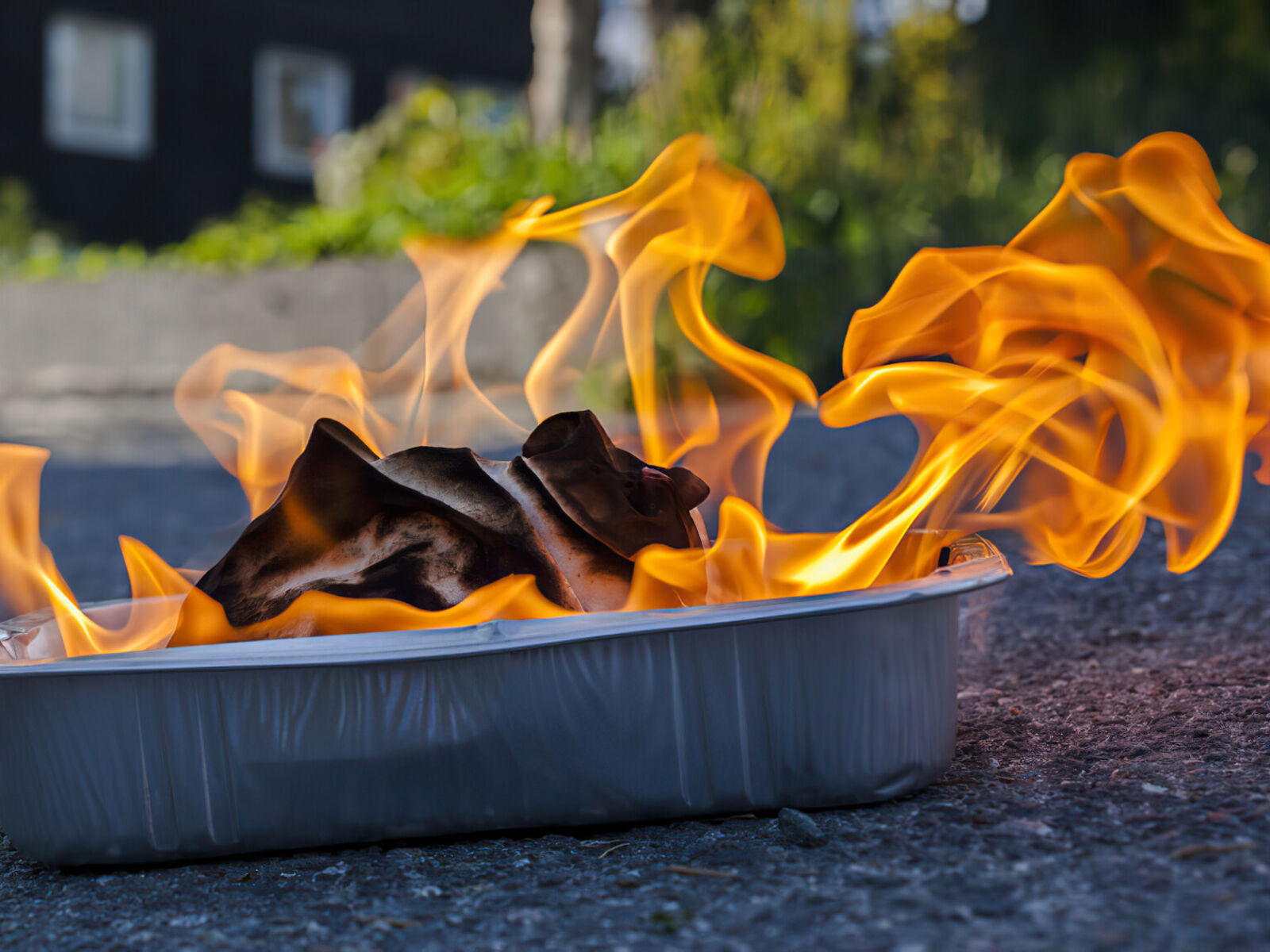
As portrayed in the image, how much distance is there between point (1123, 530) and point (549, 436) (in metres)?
0.84

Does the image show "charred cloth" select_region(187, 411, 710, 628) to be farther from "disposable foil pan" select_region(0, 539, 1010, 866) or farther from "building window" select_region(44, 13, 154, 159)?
"building window" select_region(44, 13, 154, 159)

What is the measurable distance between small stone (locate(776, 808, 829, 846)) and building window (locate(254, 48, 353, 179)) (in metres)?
12.2

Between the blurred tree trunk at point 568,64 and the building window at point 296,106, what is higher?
the building window at point 296,106

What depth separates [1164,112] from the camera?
6.91m

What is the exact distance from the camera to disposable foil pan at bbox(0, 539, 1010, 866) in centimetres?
128

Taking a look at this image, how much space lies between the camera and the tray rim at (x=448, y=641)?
125cm

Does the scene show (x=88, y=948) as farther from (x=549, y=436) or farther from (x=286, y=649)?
(x=549, y=436)

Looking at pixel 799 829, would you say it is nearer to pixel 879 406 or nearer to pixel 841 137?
pixel 879 406

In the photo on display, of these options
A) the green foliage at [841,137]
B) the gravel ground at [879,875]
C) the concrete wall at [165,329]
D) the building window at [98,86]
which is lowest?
the gravel ground at [879,875]

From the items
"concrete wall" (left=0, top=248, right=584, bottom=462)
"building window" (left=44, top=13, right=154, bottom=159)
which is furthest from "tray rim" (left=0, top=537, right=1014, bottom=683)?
"building window" (left=44, top=13, right=154, bottom=159)

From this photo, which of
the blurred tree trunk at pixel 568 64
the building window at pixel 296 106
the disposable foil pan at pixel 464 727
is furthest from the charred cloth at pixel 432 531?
the building window at pixel 296 106

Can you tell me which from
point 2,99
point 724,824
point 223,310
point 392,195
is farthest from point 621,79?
point 724,824

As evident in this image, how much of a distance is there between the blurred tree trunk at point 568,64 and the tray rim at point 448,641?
232 inches

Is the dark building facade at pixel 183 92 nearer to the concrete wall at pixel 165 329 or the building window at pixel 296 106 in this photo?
the building window at pixel 296 106
